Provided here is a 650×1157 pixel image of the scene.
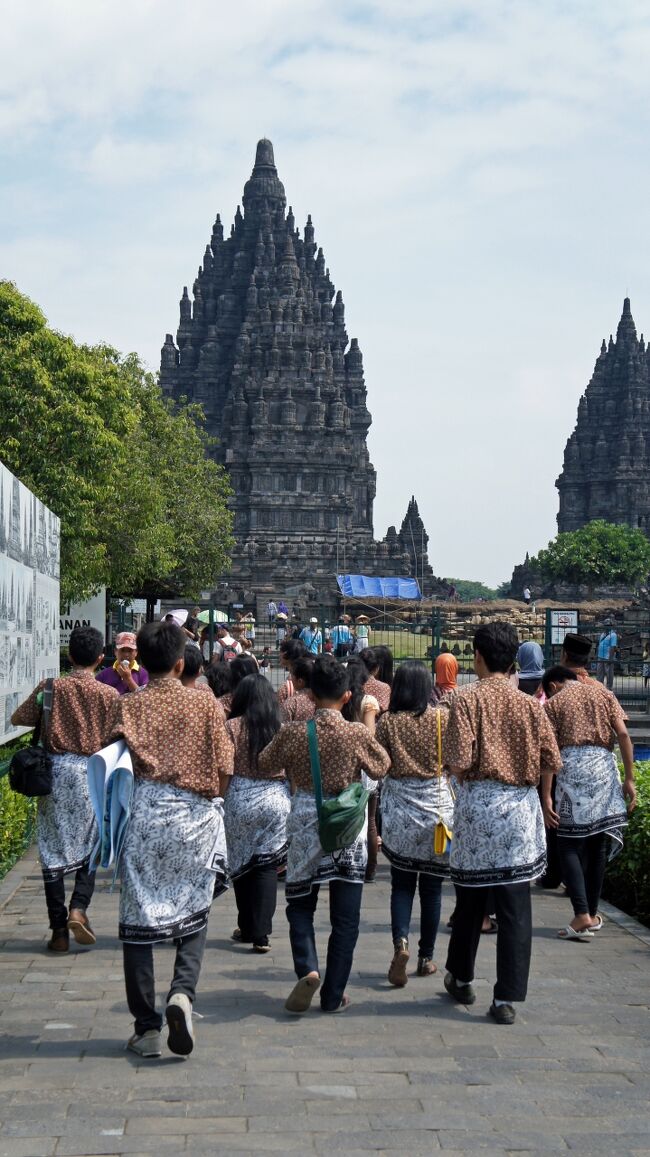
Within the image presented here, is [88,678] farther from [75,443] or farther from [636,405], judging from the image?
[636,405]

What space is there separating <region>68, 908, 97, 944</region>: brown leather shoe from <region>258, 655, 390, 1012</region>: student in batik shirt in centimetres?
161

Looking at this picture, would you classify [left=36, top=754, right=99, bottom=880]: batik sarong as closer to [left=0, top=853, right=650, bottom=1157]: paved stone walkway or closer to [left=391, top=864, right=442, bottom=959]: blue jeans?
[left=0, top=853, right=650, bottom=1157]: paved stone walkway

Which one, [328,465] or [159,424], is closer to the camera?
[159,424]

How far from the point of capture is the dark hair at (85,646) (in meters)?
7.96

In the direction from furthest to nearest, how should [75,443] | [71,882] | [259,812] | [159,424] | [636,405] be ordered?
[636,405], [159,424], [75,443], [71,882], [259,812]

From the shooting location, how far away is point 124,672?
33.6ft

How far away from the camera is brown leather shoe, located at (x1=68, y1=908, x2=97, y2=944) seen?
25.8 ft

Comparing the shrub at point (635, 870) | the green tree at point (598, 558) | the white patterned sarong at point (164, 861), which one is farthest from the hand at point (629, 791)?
the green tree at point (598, 558)

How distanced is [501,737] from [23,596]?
5.83m

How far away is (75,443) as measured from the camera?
66.4 feet

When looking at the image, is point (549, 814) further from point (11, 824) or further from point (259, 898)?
point (11, 824)

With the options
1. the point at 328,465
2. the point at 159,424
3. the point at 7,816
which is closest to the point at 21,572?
the point at 7,816

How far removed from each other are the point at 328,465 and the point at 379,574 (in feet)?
20.9

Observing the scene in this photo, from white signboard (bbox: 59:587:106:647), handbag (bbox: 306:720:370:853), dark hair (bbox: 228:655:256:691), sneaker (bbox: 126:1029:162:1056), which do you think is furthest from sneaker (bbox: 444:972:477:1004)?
white signboard (bbox: 59:587:106:647)
